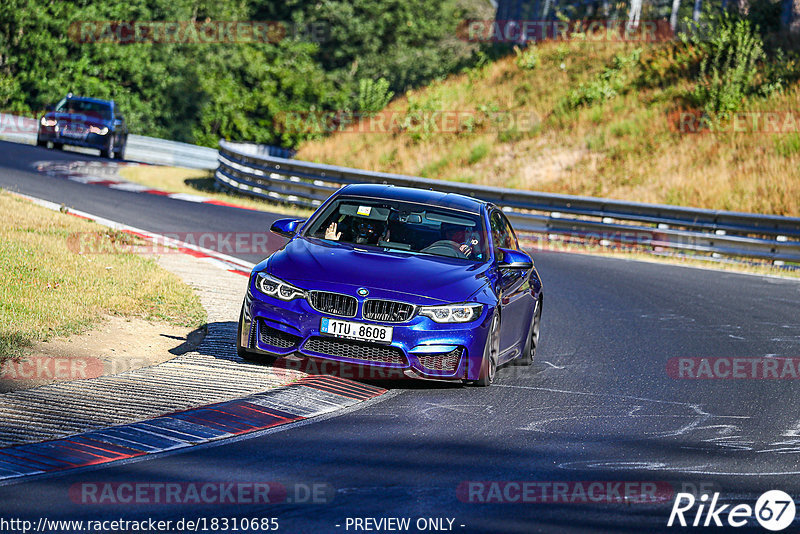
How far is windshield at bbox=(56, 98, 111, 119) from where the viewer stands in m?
33.3

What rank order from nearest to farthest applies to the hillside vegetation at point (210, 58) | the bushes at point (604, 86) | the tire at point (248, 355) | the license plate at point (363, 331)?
the license plate at point (363, 331)
the tire at point (248, 355)
the bushes at point (604, 86)
the hillside vegetation at point (210, 58)

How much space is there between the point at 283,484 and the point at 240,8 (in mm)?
63690

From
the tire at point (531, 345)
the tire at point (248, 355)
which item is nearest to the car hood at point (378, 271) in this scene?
the tire at point (248, 355)

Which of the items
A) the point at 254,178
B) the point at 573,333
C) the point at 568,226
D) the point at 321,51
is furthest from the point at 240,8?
the point at 573,333

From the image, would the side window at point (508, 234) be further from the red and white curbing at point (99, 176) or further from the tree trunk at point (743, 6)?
the tree trunk at point (743, 6)

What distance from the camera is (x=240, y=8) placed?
219 ft

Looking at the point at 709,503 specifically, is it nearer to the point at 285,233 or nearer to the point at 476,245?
the point at 476,245

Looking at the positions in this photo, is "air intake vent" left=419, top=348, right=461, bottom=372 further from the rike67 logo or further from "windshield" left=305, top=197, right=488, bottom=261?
the rike67 logo

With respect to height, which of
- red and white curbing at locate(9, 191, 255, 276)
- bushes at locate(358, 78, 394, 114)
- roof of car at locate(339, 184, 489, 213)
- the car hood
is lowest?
red and white curbing at locate(9, 191, 255, 276)

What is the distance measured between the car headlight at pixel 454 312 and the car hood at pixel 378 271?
0.22 ft

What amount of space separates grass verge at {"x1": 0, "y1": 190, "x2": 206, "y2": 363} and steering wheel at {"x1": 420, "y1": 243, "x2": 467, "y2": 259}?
2639 millimetres

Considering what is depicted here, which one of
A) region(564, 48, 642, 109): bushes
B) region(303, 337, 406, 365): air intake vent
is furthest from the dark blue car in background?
region(303, 337, 406, 365): air intake vent

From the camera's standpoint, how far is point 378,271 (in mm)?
8641

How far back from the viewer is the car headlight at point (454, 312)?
8.38m
